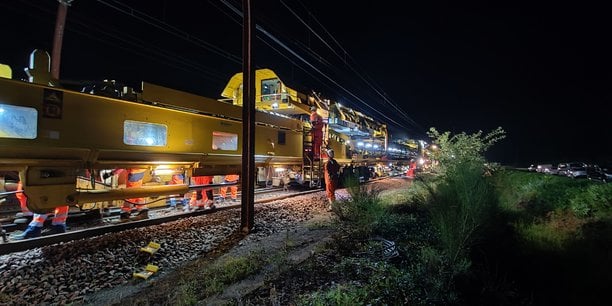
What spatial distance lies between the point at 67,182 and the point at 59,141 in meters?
0.71

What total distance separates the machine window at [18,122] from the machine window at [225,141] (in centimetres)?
370

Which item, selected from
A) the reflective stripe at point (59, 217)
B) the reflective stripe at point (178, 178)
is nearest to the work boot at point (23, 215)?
the reflective stripe at point (59, 217)

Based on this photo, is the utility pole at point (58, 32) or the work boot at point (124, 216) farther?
the utility pole at point (58, 32)

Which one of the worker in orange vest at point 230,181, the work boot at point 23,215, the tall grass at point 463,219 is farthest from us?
the worker in orange vest at point 230,181

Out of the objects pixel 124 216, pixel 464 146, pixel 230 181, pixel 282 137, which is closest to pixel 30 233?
pixel 124 216

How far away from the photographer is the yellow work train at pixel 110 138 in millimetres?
4930

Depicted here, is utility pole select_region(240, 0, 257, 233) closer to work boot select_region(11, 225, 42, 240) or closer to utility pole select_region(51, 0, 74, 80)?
work boot select_region(11, 225, 42, 240)

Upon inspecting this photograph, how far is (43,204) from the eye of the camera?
5117mm

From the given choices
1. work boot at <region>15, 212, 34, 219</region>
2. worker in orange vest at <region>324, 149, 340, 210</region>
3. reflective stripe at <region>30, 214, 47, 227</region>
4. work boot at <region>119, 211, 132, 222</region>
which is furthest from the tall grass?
work boot at <region>15, 212, 34, 219</region>

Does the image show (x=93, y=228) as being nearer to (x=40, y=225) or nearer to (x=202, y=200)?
(x=40, y=225)

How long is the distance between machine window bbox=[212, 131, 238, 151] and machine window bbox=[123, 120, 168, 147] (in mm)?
1479

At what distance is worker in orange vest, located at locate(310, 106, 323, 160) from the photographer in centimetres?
1272

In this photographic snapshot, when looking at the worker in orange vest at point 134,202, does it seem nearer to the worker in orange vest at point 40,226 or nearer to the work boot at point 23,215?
the worker in orange vest at point 40,226

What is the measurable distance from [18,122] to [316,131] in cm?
935
